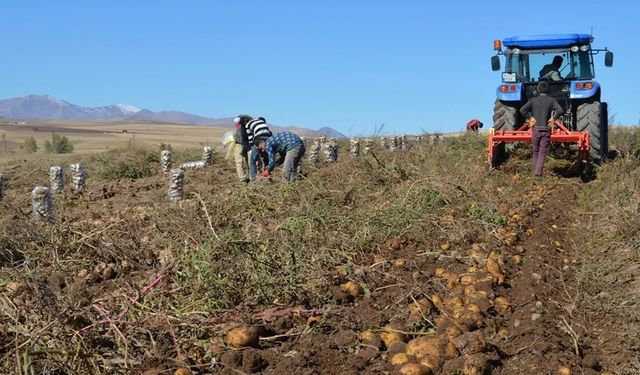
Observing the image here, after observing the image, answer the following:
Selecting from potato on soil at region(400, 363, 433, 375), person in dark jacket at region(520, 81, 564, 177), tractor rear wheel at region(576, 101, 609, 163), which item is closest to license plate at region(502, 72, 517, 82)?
tractor rear wheel at region(576, 101, 609, 163)

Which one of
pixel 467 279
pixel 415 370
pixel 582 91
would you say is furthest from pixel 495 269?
pixel 582 91

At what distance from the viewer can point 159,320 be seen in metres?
3.62

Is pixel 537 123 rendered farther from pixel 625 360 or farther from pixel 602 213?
pixel 625 360

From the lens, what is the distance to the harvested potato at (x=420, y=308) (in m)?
3.83

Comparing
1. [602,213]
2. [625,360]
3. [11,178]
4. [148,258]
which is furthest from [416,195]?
[11,178]

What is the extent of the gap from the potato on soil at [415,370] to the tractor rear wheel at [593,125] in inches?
310

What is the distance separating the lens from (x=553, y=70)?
11219 millimetres

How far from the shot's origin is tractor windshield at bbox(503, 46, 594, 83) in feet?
36.3

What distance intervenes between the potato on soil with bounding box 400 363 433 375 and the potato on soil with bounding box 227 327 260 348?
766mm

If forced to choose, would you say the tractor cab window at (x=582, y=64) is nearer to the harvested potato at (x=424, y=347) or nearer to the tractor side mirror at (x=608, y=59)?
the tractor side mirror at (x=608, y=59)

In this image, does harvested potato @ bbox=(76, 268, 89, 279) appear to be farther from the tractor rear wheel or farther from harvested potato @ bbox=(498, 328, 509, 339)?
the tractor rear wheel

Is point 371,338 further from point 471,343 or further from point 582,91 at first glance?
point 582,91

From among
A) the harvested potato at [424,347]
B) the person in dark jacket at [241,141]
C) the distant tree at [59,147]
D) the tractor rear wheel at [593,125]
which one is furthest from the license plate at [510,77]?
the distant tree at [59,147]

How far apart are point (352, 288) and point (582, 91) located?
24.7 feet
